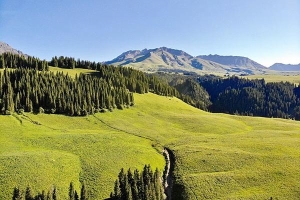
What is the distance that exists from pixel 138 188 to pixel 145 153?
2373cm

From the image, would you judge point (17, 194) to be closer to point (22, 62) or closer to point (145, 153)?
point (145, 153)

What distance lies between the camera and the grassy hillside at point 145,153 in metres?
68.9

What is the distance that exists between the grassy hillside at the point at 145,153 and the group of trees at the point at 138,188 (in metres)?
5.05

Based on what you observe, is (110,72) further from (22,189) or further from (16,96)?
(22,189)

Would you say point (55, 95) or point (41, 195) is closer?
point (41, 195)

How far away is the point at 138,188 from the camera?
67000 millimetres

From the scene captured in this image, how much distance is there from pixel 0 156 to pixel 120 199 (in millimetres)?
32949

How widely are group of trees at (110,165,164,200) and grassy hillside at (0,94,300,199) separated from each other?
5.05 m

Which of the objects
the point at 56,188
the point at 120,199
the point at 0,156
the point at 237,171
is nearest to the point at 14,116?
the point at 0,156

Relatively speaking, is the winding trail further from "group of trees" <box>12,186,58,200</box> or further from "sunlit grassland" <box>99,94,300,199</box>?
"group of trees" <box>12,186,58,200</box>

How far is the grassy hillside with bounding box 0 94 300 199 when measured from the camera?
6888 centimetres

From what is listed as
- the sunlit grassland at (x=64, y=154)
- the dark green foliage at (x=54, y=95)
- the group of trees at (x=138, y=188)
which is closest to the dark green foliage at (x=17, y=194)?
the sunlit grassland at (x=64, y=154)

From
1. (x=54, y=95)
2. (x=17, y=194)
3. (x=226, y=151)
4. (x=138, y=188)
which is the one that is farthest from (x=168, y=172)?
(x=54, y=95)

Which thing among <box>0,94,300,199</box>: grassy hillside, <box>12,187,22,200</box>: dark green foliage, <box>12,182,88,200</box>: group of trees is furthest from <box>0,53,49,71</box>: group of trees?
<box>12,187,22,200</box>: dark green foliage
